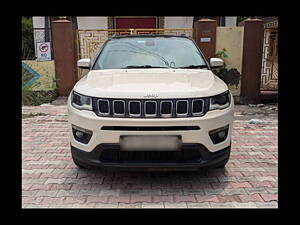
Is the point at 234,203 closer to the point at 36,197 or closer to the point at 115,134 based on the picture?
the point at 115,134

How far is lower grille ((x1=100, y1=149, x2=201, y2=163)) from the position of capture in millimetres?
3178

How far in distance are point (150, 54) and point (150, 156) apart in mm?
1769

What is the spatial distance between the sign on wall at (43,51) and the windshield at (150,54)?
4.63 metres

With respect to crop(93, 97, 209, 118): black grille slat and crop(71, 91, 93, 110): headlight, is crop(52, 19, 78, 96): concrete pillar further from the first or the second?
crop(93, 97, 209, 118): black grille slat

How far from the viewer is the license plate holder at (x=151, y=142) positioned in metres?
3.08

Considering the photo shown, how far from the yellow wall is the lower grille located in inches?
228

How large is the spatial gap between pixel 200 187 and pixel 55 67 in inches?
244

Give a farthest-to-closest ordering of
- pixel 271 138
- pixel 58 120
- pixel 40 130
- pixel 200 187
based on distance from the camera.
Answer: pixel 58 120 < pixel 40 130 < pixel 271 138 < pixel 200 187

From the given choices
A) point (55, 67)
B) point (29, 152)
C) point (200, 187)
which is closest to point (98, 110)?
point (200, 187)

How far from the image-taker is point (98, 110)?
3.18 metres

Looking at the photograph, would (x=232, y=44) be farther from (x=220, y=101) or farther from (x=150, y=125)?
(x=150, y=125)

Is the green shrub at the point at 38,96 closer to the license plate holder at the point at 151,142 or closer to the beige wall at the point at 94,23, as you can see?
the beige wall at the point at 94,23

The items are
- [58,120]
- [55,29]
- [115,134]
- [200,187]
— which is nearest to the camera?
[115,134]

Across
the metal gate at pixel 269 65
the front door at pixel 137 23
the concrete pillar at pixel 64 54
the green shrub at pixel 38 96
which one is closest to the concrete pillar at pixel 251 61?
the metal gate at pixel 269 65
